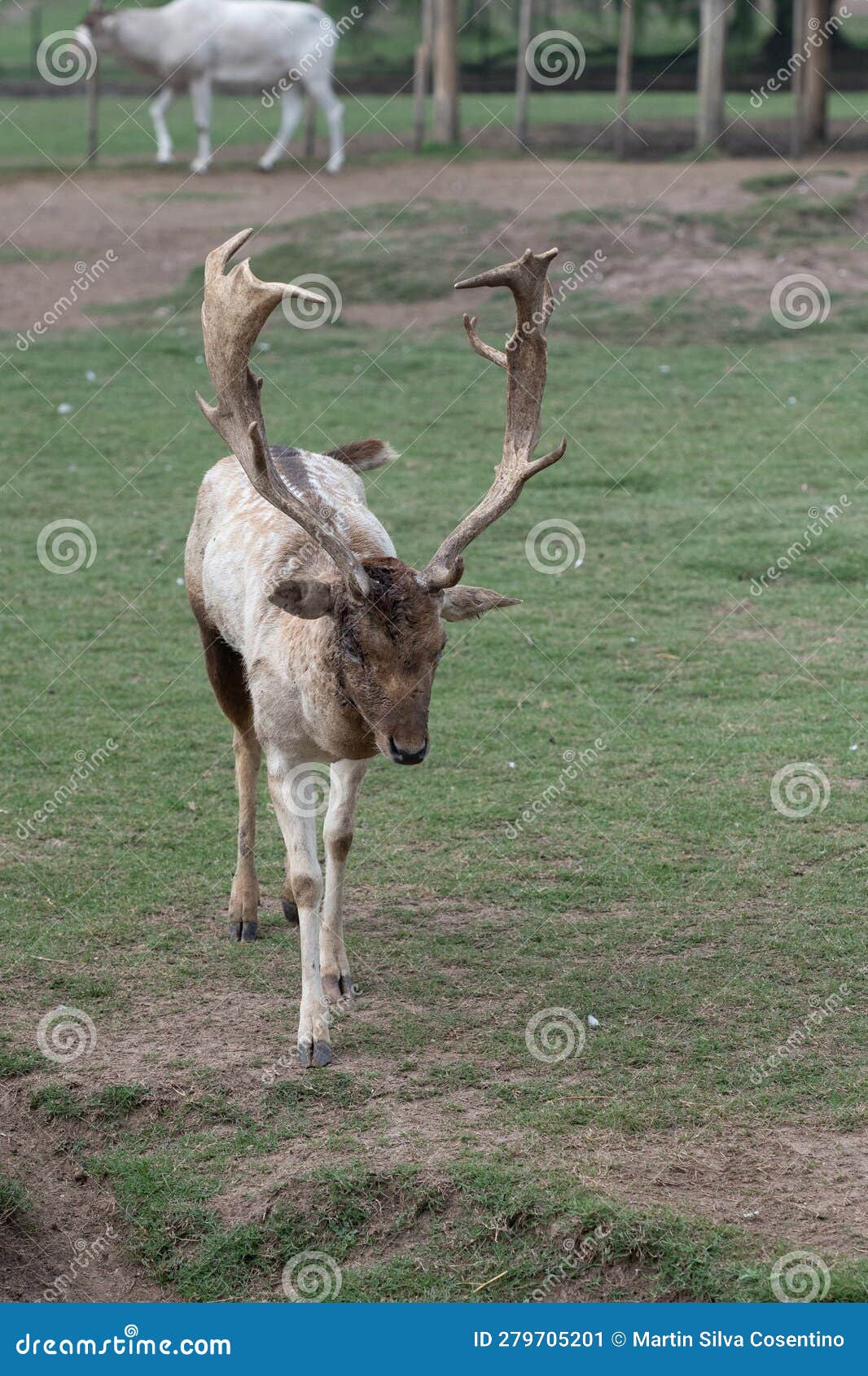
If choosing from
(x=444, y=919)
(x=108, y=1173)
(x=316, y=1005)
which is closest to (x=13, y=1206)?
(x=108, y=1173)

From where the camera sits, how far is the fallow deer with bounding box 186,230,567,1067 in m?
5.82

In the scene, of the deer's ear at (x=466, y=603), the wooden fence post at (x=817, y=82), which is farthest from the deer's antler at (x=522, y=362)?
the wooden fence post at (x=817, y=82)

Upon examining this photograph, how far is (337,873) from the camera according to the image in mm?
6859

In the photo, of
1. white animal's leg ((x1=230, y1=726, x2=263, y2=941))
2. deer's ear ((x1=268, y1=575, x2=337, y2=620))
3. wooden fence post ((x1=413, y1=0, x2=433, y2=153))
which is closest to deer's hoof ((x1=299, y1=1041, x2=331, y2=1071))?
white animal's leg ((x1=230, y1=726, x2=263, y2=941))

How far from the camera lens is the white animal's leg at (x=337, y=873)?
6781 millimetres

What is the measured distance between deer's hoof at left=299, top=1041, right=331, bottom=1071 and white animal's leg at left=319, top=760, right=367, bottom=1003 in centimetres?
48

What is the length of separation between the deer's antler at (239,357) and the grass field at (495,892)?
2060 mm

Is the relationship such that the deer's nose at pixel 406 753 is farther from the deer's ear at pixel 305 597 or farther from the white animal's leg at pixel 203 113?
the white animal's leg at pixel 203 113

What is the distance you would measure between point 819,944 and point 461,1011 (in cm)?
159

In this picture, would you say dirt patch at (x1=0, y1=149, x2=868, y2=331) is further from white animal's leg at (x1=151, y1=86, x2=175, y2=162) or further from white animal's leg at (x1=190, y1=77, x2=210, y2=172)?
white animal's leg at (x1=151, y1=86, x2=175, y2=162)

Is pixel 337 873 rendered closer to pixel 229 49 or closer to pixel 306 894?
pixel 306 894

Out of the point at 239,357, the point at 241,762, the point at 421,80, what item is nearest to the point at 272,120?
the point at 421,80

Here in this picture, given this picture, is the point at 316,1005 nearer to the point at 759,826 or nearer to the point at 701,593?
the point at 759,826

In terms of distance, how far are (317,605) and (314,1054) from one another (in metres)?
1.71
